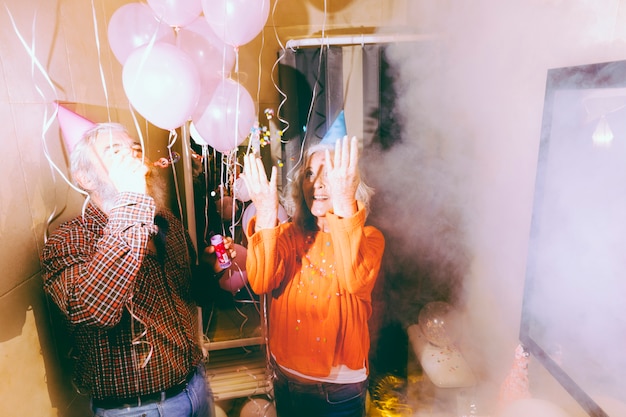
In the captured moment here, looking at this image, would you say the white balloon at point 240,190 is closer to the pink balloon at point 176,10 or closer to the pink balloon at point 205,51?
the pink balloon at point 205,51

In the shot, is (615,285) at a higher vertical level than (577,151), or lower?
lower

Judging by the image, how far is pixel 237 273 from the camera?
157 cm

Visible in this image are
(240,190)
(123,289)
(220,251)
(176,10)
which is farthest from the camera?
(240,190)

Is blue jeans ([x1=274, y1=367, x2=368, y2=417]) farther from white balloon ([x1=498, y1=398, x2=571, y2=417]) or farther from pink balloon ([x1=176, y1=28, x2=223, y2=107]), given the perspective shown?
pink balloon ([x1=176, y1=28, x2=223, y2=107])

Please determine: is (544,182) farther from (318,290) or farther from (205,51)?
(205,51)

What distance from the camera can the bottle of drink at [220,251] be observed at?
4.81ft

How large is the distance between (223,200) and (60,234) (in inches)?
26.1

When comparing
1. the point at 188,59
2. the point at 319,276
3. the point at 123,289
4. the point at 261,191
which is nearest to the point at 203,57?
the point at 188,59

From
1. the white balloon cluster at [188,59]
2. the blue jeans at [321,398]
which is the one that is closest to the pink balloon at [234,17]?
the white balloon cluster at [188,59]

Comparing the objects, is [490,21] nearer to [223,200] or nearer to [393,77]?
[393,77]

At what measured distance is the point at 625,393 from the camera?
88 cm

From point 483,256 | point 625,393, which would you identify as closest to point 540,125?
point 483,256

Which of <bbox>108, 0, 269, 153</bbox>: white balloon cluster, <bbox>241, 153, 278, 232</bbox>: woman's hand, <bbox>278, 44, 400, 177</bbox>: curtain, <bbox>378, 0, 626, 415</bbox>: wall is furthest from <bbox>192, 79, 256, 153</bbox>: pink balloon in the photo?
<bbox>378, 0, 626, 415</bbox>: wall

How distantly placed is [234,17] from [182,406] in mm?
1310
